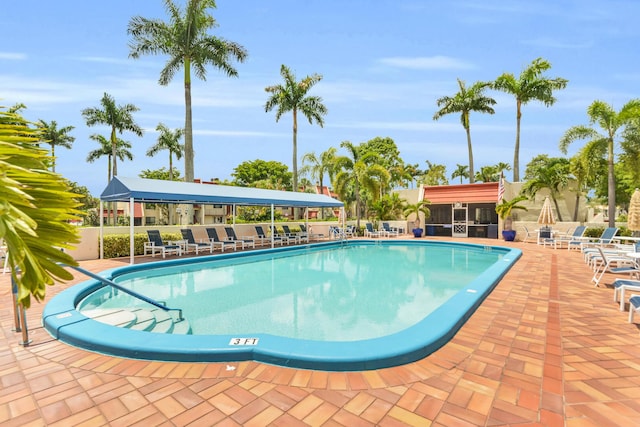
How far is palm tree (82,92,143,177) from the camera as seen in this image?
28891 mm

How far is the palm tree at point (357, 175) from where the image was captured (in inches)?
854

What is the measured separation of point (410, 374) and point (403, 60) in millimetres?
9248

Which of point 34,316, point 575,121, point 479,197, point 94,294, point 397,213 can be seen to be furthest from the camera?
point 397,213

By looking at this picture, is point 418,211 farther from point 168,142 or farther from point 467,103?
point 168,142

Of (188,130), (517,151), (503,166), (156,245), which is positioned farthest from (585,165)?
(503,166)

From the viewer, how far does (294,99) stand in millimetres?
23359

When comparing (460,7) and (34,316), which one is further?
(460,7)

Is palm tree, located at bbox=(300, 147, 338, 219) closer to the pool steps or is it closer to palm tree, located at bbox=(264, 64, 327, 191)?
palm tree, located at bbox=(264, 64, 327, 191)

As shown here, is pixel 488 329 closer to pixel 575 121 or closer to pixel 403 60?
pixel 403 60

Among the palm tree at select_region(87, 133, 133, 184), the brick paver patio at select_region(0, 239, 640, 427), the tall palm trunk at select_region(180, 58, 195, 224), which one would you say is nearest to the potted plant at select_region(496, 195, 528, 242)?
the brick paver patio at select_region(0, 239, 640, 427)

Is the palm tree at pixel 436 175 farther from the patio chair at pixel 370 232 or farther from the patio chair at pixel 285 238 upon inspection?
the patio chair at pixel 285 238

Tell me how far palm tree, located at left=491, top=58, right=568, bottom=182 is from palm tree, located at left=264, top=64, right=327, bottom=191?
44.2ft

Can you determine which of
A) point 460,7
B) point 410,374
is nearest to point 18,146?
point 410,374

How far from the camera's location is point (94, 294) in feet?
22.9
